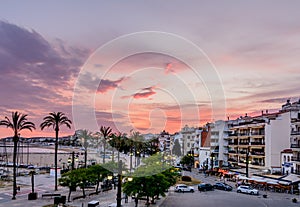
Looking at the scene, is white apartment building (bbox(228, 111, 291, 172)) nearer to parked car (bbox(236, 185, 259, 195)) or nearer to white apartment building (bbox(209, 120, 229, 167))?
white apartment building (bbox(209, 120, 229, 167))

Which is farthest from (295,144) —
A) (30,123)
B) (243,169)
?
(30,123)

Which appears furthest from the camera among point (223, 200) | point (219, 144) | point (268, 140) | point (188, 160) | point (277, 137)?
point (188, 160)

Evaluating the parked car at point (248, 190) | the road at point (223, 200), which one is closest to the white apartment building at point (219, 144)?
the parked car at point (248, 190)

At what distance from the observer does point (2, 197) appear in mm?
43250

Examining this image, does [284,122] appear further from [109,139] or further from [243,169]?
[109,139]

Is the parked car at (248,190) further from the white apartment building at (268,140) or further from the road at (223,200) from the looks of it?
the white apartment building at (268,140)

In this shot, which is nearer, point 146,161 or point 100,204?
point 100,204

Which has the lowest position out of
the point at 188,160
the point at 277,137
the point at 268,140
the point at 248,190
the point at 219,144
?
the point at 188,160

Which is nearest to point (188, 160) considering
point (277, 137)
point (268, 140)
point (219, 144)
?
point (219, 144)

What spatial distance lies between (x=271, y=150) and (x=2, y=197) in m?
48.2

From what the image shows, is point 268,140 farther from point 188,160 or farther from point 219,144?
point 188,160

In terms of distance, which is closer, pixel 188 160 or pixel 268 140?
pixel 268 140

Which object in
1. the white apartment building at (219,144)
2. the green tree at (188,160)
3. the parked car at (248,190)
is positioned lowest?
the green tree at (188,160)

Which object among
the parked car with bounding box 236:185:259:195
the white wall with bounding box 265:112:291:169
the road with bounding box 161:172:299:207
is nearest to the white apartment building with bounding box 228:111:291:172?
the white wall with bounding box 265:112:291:169
